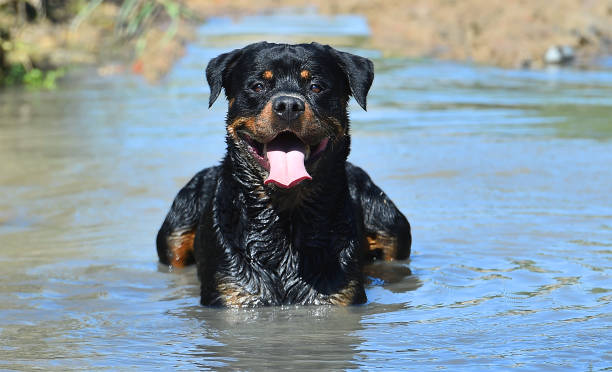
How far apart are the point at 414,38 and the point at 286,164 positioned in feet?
63.6

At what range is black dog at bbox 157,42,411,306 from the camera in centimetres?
555

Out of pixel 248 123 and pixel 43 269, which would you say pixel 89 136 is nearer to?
pixel 43 269

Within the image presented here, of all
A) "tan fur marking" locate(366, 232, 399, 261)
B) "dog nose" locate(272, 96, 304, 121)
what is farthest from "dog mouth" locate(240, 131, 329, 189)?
"tan fur marking" locate(366, 232, 399, 261)

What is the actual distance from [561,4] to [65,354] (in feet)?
63.4

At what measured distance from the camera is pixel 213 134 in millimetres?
12078

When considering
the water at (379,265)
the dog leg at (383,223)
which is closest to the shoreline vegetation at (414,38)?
the water at (379,265)

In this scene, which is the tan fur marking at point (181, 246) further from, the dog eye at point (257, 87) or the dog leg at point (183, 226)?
the dog eye at point (257, 87)

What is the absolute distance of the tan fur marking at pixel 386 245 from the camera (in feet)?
22.8

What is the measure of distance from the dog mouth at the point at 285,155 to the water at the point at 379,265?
0.77 m

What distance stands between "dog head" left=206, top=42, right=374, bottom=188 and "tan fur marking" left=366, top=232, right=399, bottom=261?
1327 mm

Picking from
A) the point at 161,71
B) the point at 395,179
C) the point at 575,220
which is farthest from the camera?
the point at 161,71

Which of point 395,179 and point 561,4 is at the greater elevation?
point 561,4

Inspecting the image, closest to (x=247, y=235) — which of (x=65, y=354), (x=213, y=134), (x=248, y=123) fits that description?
(x=248, y=123)

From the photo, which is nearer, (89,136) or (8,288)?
(8,288)
